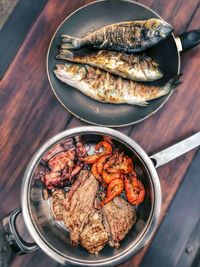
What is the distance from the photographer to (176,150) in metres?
1.10

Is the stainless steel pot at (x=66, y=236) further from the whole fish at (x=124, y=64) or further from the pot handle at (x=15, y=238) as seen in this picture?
the whole fish at (x=124, y=64)

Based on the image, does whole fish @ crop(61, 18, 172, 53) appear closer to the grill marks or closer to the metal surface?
the metal surface

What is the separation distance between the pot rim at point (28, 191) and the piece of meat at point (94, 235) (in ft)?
0.24

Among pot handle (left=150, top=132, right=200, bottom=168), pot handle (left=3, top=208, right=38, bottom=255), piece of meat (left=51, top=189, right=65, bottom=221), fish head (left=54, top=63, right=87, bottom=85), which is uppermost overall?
fish head (left=54, top=63, right=87, bottom=85)

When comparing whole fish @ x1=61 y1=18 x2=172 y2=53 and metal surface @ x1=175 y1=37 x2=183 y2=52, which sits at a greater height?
metal surface @ x1=175 y1=37 x2=183 y2=52

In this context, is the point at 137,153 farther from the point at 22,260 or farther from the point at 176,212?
the point at 22,260

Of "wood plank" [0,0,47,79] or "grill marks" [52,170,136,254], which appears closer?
"grill marks" [52,170,136,254]

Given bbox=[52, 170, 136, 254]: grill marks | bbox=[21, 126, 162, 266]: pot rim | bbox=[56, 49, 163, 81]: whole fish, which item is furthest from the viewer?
bbox=[56, 49, 163, 81]: whole fish

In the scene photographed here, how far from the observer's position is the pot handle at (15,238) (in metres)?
1.03

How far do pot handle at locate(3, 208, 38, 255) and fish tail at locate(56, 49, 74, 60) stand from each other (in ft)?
1.41

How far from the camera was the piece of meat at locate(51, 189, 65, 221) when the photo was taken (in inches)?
42.9

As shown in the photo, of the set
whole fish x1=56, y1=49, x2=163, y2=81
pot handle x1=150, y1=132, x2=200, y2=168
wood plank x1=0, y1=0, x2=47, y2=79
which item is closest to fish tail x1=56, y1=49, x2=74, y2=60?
whole fish x1=56, y1=49, x2=163, y2=81

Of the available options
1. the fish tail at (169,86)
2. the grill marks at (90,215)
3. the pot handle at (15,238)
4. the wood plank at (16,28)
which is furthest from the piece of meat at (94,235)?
the wood plank at (16,28)

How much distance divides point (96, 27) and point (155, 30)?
0.58 ft
